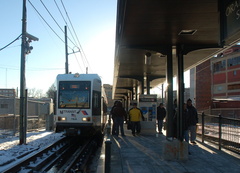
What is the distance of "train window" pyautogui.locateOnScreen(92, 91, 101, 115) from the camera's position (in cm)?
1303

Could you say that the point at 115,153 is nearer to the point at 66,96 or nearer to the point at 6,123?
the point at 66,96

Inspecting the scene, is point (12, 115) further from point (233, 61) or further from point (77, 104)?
point (233, 61)

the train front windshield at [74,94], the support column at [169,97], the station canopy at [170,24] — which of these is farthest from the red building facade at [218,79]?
the station canopy at [170,24]

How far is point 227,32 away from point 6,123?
14728 millimetres

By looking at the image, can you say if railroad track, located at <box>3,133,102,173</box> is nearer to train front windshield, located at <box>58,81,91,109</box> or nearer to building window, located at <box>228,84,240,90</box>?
train front windshield, located at <box>58,81,91,109</box>

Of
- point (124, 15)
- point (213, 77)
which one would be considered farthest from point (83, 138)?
point (213, 77)

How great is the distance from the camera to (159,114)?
14906mm

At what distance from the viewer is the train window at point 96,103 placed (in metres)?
13.0

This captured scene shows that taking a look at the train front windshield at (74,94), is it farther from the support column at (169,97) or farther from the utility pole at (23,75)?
the support column at (169,97)

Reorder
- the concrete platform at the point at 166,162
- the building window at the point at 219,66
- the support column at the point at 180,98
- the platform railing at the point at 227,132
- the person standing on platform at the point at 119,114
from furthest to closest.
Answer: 1. the building window at the point at 219,66
2. the person standing on platform at the point at 119,114
3. the platform railing at the point at 227,132
4. the support column at the point at 180,98
5. the concrete platform at the point at 166,162

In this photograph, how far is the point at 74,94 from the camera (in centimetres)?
1309

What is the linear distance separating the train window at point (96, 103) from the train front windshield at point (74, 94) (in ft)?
1.00

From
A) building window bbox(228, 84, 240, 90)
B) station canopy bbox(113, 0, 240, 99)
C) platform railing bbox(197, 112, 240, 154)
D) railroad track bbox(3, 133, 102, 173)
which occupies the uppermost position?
building window bbox(228, 84, 240, 90)

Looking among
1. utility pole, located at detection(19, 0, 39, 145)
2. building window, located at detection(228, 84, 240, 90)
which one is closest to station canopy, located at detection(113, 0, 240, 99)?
utility pole, located at detection(19, 0, 39, 145)
